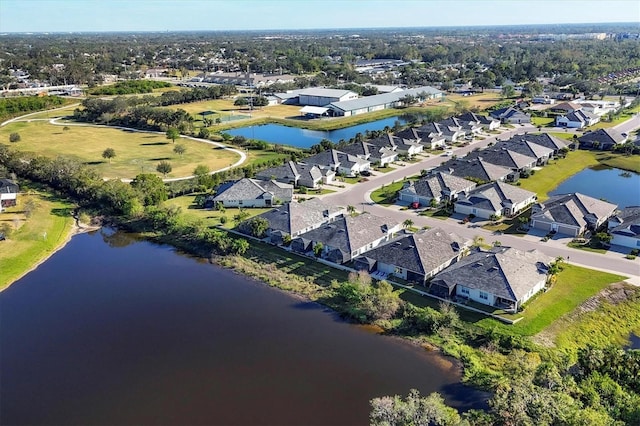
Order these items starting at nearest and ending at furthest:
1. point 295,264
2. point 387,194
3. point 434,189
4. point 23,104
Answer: point 295,264
point 434,189
point 387,194
point 23,104

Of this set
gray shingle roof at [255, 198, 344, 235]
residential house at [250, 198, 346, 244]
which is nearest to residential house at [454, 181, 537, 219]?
residential house at [250, 198, 346, 244]

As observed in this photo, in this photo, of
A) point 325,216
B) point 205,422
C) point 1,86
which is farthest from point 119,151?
point 1,86

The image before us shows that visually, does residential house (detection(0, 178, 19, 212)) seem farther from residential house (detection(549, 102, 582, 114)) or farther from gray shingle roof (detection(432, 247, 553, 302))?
residential house (detection(549, 102, 582, 114))

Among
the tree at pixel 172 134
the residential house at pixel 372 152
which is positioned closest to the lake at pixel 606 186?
the residential house at pixel 372 152

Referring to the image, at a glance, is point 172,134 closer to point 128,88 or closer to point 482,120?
point 482,120

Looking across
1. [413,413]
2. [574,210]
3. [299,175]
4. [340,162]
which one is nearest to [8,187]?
[299,175]

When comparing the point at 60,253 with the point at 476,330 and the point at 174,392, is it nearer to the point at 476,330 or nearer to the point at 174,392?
the point at 174,392

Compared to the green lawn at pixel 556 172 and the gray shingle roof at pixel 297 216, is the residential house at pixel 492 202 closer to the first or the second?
the green lawn at pixel 556 172
